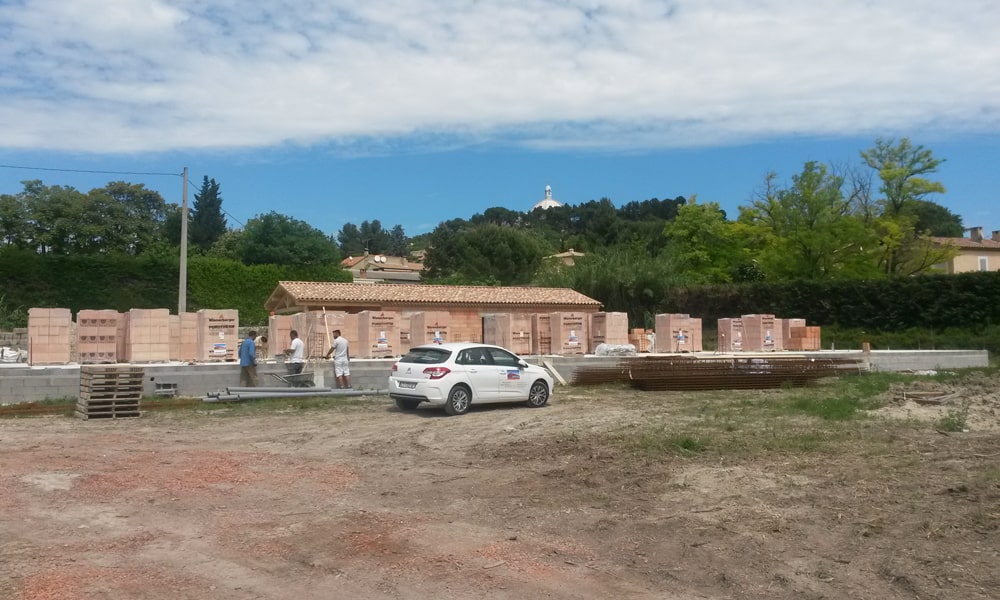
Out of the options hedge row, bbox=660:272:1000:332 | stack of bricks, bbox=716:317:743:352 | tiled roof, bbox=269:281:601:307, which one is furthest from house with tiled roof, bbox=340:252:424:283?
stack of bricks, bbox=716:317:743:352

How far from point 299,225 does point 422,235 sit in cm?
7040

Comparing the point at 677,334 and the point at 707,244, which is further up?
the point at 707,244

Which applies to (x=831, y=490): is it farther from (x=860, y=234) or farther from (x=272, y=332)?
(x=860, y=234)

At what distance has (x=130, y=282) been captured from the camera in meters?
45.1

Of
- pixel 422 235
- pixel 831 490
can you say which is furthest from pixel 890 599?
pixel 422 235

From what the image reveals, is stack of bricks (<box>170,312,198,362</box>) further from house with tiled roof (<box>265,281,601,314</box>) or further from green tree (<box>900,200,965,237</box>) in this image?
green tree (<box>900,200,965,237</box>)

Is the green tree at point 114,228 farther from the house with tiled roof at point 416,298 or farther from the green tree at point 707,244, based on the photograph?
the green tree at point 707,244

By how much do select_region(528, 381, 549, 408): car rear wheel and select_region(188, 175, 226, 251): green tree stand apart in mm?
67343

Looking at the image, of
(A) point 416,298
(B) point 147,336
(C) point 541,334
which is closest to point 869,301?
(C) point 541,334

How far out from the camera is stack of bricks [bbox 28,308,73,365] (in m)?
21.2

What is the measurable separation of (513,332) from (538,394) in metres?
9.32

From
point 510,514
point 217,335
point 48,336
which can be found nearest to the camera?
point 510,514

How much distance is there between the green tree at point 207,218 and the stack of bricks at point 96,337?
60.0m

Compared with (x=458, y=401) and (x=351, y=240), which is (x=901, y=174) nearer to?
(x=458, y=401)
